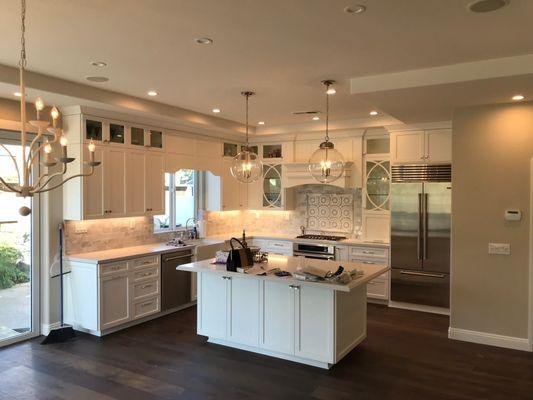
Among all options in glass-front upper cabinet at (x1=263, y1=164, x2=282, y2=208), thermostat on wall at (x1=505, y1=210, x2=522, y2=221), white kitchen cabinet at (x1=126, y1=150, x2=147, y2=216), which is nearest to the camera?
thermostat on wall at (x1=505, y1=210, x2=522, y2=221)

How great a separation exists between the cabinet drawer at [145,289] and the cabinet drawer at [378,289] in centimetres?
302

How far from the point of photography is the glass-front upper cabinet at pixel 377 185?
6680mm

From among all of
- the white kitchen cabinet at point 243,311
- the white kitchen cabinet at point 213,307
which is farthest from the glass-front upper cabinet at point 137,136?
the white kitchen cabinet at point 243,311

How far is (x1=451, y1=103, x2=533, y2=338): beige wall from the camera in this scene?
466 cm

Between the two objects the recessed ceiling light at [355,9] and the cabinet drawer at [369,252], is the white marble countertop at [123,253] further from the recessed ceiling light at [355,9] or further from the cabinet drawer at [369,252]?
the recessed ceiling light at [355,9]

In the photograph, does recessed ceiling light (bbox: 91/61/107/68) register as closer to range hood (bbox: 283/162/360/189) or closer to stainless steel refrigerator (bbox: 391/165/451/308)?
range hood (bbox: 283/162/360/189)

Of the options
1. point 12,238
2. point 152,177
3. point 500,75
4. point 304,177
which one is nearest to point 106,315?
point 12,238

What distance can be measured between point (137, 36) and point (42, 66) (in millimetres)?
1322

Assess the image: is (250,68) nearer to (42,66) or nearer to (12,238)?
(42,66)

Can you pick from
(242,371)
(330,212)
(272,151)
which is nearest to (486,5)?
(242,371)

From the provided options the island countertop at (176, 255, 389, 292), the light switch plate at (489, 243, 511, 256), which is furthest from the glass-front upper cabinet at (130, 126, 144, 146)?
the light switch plate at (489, 243, 511, 256)

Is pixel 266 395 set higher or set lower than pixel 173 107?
lower

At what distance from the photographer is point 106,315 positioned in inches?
199

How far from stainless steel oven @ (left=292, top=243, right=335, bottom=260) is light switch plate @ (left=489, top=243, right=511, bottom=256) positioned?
8.07ft
